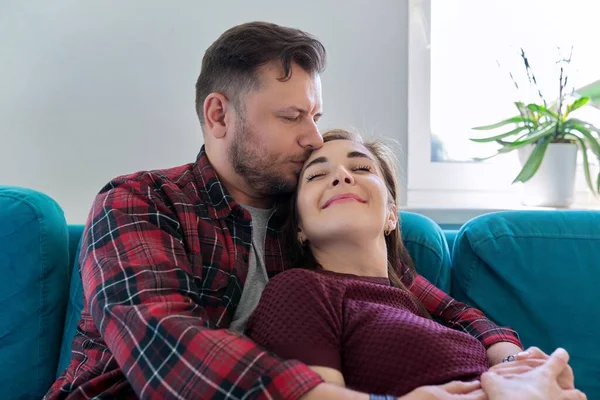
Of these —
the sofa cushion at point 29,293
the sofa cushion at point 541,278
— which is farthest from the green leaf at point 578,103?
the sofa cushion at point 29,293

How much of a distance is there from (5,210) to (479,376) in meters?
1.10

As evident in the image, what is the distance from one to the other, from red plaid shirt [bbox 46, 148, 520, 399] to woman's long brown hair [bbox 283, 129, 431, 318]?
0.03 m

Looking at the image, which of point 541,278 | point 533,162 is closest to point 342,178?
point 541,278

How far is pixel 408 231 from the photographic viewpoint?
1483mm

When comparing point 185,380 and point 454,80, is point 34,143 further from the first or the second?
point 454,80

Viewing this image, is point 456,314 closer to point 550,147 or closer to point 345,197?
point 345,197

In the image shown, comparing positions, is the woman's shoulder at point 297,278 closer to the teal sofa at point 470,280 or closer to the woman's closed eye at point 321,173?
the woman's closed eye at point 321,173

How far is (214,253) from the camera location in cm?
118

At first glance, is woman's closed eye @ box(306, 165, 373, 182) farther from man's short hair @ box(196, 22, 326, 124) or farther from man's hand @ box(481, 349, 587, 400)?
man's hand @ box(481, 349, 587, 400)

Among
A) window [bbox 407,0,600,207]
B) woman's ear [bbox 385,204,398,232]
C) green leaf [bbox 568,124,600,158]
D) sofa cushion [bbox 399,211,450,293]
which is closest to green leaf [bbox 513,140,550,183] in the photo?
green leaf [bbox 568,124,600,158]

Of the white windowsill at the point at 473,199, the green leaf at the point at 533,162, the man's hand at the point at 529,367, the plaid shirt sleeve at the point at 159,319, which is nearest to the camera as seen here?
the plaid shirt sleeve at the point at 159,319

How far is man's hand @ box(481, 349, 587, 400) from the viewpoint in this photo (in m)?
0.88

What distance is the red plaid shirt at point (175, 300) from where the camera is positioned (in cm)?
85

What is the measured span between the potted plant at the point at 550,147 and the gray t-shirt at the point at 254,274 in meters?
0.99
